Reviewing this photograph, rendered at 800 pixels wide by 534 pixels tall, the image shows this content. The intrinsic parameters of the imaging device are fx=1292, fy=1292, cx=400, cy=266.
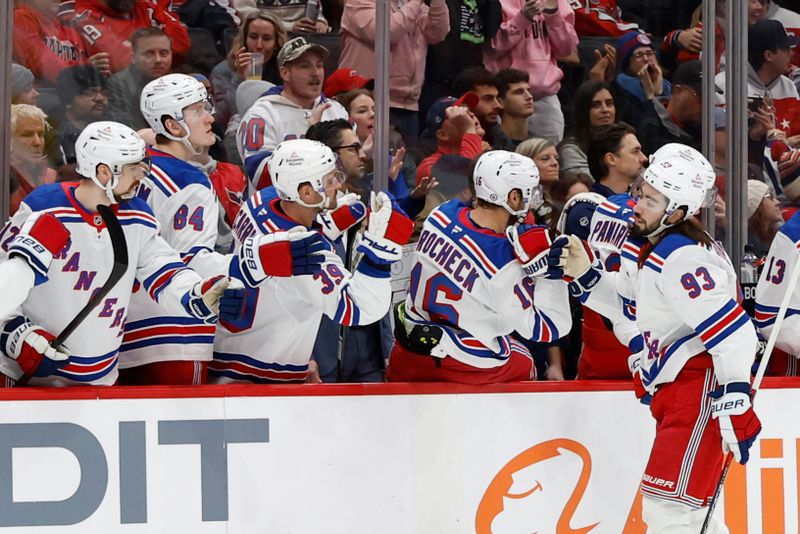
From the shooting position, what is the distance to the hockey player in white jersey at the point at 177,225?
386 cm

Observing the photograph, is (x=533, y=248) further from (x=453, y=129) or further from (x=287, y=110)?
(x=287, y=110)

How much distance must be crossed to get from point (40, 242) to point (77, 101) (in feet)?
2.99

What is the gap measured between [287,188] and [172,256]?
393mm

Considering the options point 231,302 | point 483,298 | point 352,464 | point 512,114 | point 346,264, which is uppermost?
point 512,114

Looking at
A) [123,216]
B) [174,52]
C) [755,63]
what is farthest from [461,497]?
[755,63]

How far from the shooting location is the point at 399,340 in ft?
13.3

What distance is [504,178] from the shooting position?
4.02 m

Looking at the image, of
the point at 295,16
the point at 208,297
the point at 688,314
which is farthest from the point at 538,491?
the point at 295,16

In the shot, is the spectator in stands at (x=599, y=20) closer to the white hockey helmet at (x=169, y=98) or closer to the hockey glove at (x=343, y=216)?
the hockey glove at (x=343, y=216)

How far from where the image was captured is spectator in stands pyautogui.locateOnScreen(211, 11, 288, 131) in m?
4.44

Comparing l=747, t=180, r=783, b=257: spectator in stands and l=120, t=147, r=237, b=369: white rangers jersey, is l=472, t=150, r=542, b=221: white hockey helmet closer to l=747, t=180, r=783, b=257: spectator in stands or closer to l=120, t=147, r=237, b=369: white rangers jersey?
l=120, t=147, r=237, b=369: white rangers jersey

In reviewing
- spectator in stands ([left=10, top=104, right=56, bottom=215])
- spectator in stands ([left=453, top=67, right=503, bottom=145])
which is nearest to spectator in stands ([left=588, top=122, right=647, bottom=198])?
spectator in stands ([left=453, top=67, right=503, bottom=145])

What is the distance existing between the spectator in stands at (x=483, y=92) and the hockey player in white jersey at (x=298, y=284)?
3.12ft

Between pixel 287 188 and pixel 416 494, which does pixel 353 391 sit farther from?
pixel 287 188
